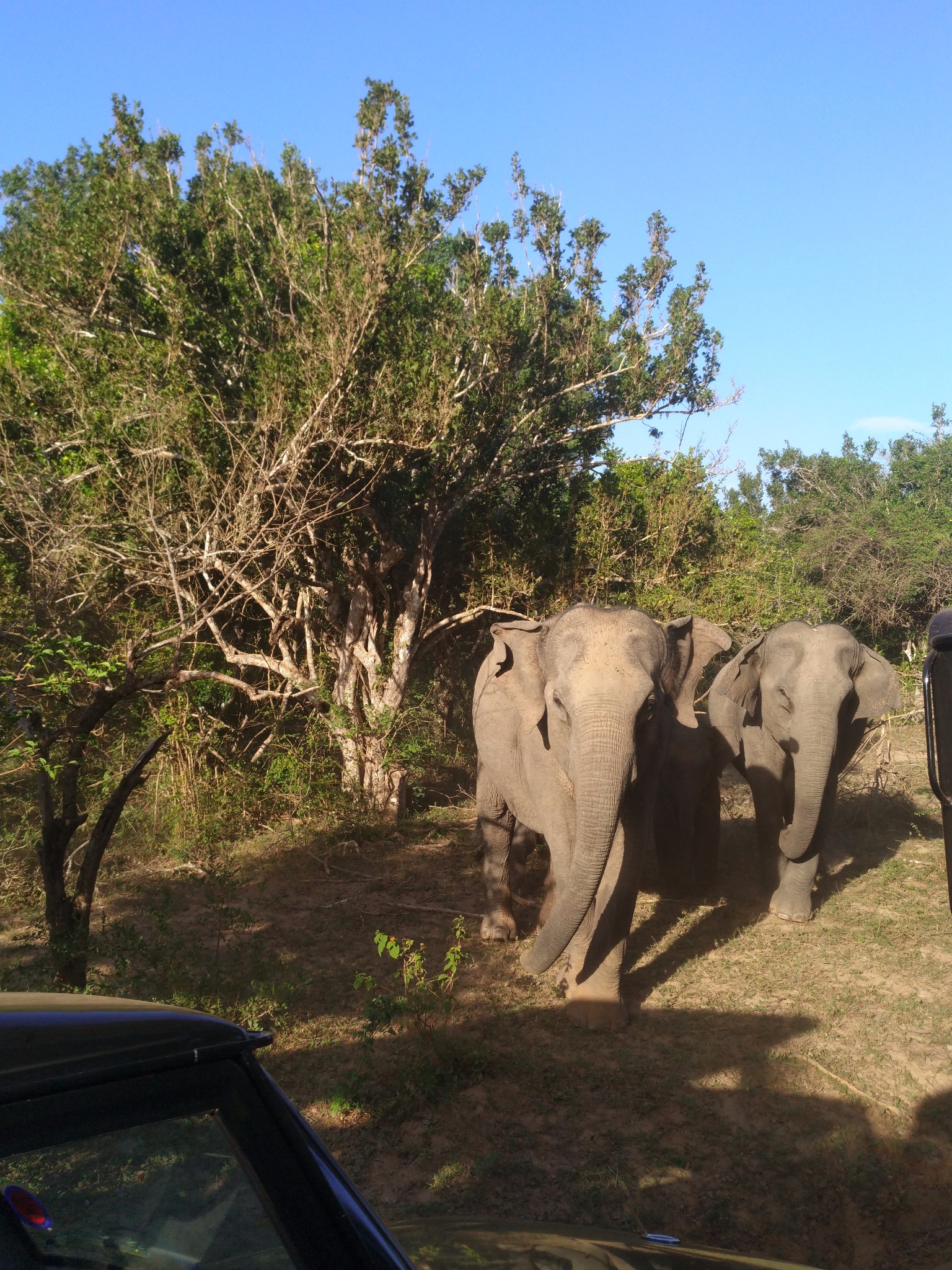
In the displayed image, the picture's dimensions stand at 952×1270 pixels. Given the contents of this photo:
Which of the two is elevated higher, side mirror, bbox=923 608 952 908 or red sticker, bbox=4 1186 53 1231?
side mirror, bbox=923 608 952 908

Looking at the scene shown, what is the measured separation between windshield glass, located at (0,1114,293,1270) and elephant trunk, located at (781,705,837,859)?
23.7ft

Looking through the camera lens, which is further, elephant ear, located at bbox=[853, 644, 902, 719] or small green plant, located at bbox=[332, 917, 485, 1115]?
elephant ear, located at bbox=[853, 644, 902, 719]

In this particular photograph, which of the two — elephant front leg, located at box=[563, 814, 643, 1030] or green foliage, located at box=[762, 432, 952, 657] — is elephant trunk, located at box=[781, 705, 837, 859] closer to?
elephant front leg, located at box=[563, 814, 643, 1030]

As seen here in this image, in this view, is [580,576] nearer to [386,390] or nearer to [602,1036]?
[386,390]

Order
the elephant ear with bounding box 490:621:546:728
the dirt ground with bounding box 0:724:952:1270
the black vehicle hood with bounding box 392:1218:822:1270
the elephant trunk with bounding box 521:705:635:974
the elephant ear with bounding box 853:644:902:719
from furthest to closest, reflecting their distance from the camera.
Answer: the elephant ear with bounding box 853:644:902:719 < the elephant ear with bounding box 490:621:546:728 < the elephant trunk with bounding box 521:705:635:974 < the dirt ground with bounding box 0:724:952:1270 < the black vehicle hood with bounding box 392:1218:822:1270

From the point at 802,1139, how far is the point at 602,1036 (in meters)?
1.44

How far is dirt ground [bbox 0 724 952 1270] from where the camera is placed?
13.4ft

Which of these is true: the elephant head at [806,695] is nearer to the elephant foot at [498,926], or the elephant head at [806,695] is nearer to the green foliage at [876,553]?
the elephant foot at [498,926]

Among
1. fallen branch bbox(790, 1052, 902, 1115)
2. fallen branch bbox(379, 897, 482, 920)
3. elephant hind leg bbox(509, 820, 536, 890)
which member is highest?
elephant hind leg bbox(509, 820, 536, 890)

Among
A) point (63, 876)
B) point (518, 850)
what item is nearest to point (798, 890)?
point (518, 850)

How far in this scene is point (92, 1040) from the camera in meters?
1.31

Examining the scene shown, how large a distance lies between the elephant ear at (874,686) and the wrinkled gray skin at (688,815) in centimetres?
138

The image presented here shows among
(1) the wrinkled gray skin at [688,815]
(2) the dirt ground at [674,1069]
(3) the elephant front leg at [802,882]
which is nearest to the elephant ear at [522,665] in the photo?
(1) the wrinkled gray skin at [688,815]

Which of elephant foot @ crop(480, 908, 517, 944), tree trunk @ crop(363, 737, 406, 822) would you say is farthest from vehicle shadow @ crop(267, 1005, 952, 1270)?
tree trunk @ crop(363, 737, 406, 822)
